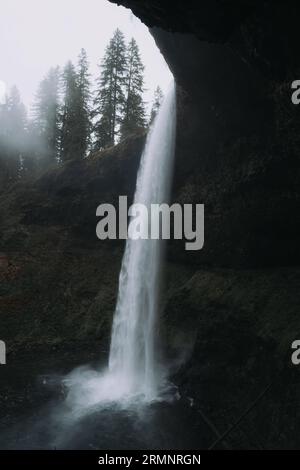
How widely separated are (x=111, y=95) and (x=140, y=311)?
73.6 ft

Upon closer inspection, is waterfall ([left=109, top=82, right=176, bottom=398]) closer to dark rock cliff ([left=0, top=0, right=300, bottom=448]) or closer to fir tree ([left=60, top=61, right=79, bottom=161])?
dark rock cliff ([left=0, top=0, right=300, bottom=448])

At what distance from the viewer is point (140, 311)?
1631 centimetres

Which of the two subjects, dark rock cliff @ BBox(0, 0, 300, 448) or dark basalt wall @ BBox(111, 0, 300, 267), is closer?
dark basalt wall @ BBox(111, 0, 300, 267)

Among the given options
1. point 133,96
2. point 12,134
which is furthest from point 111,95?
point 12,134

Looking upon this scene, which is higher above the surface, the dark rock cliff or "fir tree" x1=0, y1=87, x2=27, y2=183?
"fir tree" x1=0, y1=87, x2=27, y2=183

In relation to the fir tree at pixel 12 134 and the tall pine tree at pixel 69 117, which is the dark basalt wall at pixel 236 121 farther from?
the fir tree at pixel 12 134

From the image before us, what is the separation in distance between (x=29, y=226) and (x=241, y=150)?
1429 cm

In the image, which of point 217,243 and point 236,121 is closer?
point 236,121

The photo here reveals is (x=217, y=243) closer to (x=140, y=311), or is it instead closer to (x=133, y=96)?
(x=140, y=311)

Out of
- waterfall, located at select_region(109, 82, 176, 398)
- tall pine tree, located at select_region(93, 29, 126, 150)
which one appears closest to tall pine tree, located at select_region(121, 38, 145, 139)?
tall pine tree, located at select_region(93, 29, 126, 150)

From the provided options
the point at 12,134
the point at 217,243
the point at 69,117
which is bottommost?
the point at 217,243

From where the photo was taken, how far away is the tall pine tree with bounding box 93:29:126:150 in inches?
1213
